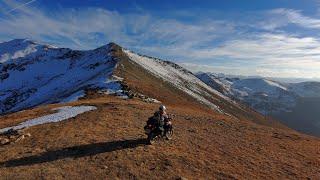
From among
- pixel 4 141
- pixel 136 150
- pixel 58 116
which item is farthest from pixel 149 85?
pixel 136 150

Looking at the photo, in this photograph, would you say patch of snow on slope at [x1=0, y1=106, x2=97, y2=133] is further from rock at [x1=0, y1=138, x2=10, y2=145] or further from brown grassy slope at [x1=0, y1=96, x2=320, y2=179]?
rock at [x1=0, y1=138, x2=10, y2=145]

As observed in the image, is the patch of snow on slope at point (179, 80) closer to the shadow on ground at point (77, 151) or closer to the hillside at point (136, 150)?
the hillside at point (136, 150)

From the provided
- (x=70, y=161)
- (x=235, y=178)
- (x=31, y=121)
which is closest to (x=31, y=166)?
(x=70, y=161)

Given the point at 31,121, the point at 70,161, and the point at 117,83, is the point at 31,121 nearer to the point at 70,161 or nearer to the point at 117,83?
the point at 70,161

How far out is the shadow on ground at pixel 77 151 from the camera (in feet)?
79.8

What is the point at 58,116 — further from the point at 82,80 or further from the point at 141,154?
the point at 82,80

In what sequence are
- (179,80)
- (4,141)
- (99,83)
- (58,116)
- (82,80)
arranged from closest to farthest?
1. (4,141)
2. (58,116)
3. (99,83)
4. (82,80)
5. (179,80)

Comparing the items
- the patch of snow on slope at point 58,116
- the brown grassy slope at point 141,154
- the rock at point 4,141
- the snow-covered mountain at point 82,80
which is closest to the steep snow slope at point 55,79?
the snow-covered mountain at point 82,80

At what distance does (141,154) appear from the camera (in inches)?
1022

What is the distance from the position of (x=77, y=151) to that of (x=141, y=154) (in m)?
4.27

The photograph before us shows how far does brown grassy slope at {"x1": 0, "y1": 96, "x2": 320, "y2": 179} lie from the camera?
23.1 meters

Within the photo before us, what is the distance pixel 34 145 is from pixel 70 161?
16.8ft

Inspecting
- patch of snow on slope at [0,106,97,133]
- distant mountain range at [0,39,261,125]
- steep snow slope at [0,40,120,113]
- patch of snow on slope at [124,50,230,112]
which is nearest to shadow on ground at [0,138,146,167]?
patch of snow on slope at [0,106,97,133]

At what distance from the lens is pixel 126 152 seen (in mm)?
26281
